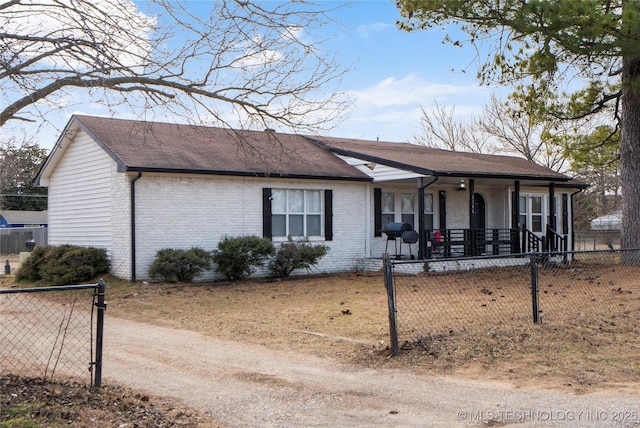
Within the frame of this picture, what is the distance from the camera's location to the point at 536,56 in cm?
1802

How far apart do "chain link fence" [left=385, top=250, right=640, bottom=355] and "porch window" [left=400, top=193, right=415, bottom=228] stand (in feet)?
8.63

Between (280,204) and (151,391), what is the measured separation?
12.6 metres

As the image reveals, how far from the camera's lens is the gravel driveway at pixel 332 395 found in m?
5.54

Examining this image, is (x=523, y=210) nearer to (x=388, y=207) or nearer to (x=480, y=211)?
(x=480, y=211)

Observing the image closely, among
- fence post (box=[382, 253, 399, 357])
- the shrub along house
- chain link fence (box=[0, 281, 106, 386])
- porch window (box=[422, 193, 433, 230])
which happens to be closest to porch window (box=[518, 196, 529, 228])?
the shrub along house

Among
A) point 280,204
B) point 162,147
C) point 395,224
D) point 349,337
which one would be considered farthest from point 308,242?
point 349,337

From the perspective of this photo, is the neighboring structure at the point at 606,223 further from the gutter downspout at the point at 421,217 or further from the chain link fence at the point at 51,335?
the chain link fence at the point at 51,335

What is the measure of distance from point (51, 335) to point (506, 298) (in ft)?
26.9

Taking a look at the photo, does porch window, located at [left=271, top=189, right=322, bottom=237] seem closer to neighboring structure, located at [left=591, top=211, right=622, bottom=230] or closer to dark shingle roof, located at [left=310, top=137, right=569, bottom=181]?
dark shingle roof, located at [left=310, top=137, right=569, bottom=181]

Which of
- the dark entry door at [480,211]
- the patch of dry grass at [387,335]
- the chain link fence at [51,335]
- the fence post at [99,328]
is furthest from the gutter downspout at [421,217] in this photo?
the fence post at [99,328]

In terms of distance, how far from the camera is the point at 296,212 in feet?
63.2

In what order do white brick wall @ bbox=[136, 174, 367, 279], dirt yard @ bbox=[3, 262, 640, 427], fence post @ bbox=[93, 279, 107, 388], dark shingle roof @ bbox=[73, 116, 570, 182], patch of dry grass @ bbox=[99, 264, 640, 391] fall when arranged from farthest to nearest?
1. dark shingle roof @ bbox=[73, 116, 570, 182]
2. white brick wall @ bbox=[136, 174, 367, 279]
3. patch of dry grass @ bbox=[99, 264, 640, 391]
4. fence post @ bbox=[93, 279, 107, 388]
5. dirt yard @ bbox=[3, 262, 640, 427]

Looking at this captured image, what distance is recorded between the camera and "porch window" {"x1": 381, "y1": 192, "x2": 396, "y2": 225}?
69.6 ft

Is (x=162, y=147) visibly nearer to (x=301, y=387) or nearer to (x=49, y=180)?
(x=49, y=180)
